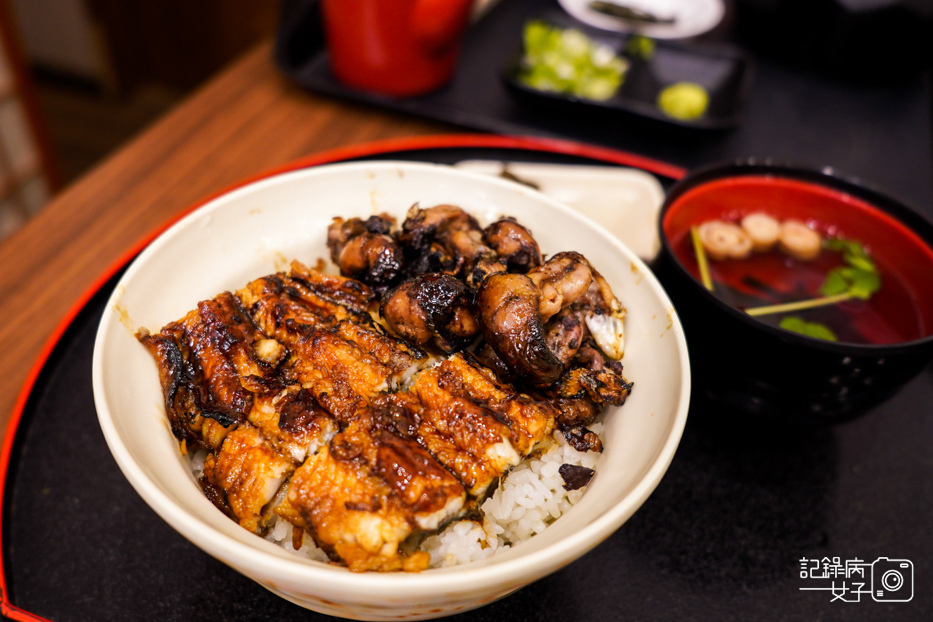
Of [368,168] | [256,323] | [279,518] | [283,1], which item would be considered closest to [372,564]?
[279,518]

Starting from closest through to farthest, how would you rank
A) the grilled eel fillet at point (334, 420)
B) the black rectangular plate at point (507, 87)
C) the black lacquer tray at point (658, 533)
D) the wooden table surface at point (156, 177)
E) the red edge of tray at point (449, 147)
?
the grilled eel fillet at point (334, 420), the black lacquer tray at point (658, 533), the wooden table surface at point (156, 177), the red edge of tray at point (449, 147), the black rectangular plate at point (507, 87)

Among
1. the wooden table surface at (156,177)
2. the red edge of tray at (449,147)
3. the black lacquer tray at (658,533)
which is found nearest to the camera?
the black lacquer tray at (658,533)

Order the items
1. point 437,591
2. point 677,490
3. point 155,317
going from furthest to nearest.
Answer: point 677,490, point 155,317, point 437,591

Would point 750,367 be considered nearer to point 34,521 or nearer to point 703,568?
point 703,568

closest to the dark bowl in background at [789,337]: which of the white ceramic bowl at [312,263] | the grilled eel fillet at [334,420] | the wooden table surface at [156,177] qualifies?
the white ceramic bowl at [312,263]

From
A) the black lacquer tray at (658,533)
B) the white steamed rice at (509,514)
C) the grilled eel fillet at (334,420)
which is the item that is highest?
the grilled eel fillet at (334,420)

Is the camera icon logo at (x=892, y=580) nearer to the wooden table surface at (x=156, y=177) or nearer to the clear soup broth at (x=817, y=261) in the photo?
the clear soup broth at (x=817, y=261)

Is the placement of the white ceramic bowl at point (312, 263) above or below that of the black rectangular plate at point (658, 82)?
above

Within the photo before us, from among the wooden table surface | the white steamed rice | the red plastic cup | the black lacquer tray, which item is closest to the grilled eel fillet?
the white steamed rice
